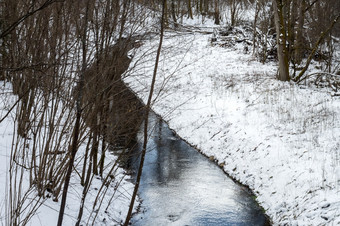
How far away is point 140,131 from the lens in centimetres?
1088

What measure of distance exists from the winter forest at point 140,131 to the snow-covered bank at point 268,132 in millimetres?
39

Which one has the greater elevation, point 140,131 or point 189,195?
point 140,131

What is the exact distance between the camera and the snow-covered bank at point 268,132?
689cm

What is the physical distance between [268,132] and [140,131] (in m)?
3.73

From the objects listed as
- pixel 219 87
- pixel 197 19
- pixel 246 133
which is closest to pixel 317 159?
pixel 246 133

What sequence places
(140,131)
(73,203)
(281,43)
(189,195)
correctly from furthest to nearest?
(281,43)
(140,131)
(189,195)
(73,203)

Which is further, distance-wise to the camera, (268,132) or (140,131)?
(140,131)

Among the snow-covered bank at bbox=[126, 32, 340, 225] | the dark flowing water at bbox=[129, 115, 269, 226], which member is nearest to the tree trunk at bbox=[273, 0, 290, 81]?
the snow-covered bank at bbox=[126, 32, 340, 225]

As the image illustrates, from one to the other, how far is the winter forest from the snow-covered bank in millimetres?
39


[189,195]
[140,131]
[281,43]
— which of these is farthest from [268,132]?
[281,43]

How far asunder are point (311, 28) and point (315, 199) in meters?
11.7

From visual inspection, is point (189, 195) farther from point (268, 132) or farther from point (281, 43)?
point (281, 43)

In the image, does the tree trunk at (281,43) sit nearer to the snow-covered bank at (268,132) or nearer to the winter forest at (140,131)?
the winter forest at (140,131)

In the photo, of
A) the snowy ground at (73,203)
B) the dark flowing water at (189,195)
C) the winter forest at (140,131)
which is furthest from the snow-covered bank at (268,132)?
the snowy ground at (73,203)
